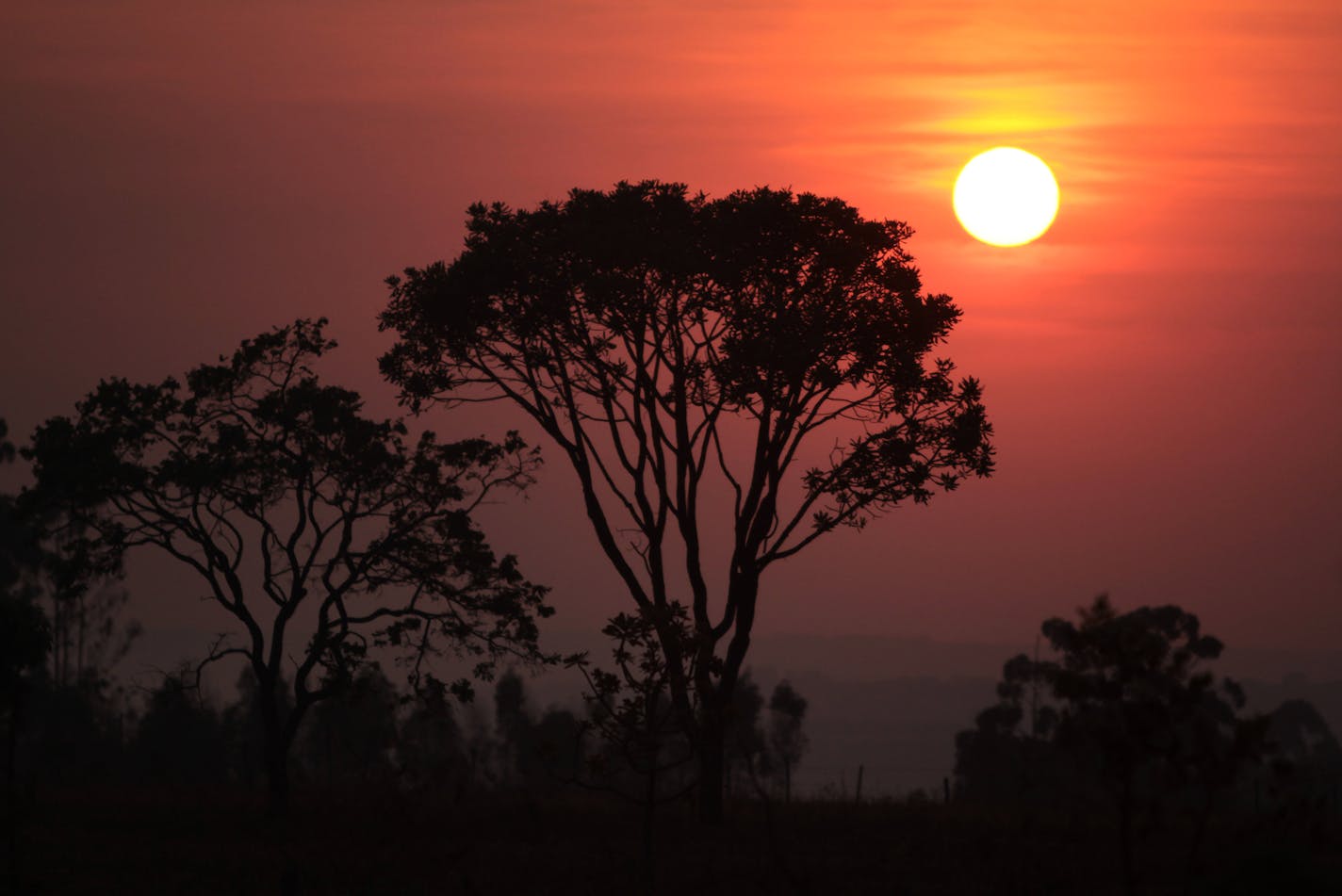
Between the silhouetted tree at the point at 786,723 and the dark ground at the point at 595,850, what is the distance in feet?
336

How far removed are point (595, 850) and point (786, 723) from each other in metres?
144

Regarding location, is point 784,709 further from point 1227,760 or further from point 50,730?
point 1227,760

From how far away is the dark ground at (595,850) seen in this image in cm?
3070

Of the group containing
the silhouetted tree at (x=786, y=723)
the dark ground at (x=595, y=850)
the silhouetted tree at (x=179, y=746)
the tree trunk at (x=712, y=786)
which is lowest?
the dark ground at (x=595, y=850)

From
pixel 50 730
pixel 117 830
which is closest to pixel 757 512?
pixel 117 830

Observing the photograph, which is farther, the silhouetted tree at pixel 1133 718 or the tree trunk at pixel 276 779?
the tree trunk at pixel 276 779

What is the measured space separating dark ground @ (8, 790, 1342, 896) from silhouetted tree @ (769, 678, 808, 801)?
102340 mm

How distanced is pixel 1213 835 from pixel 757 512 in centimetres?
1397

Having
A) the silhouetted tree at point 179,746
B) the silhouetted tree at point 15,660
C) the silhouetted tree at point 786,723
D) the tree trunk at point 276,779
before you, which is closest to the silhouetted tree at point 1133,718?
the silhouetted tree at point 15,660

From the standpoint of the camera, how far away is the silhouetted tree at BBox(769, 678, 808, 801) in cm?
15300

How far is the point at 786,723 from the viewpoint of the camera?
178000mm

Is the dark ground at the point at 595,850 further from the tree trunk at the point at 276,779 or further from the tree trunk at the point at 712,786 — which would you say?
the tree trunk at the point at 276,779

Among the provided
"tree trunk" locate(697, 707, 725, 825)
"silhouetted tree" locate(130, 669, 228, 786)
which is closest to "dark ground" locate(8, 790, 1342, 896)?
"tree trunk" locate(697, 707, 725, 825)

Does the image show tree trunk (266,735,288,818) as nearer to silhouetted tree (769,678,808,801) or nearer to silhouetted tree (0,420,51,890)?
silhouetted tree (0,420,51,890)
